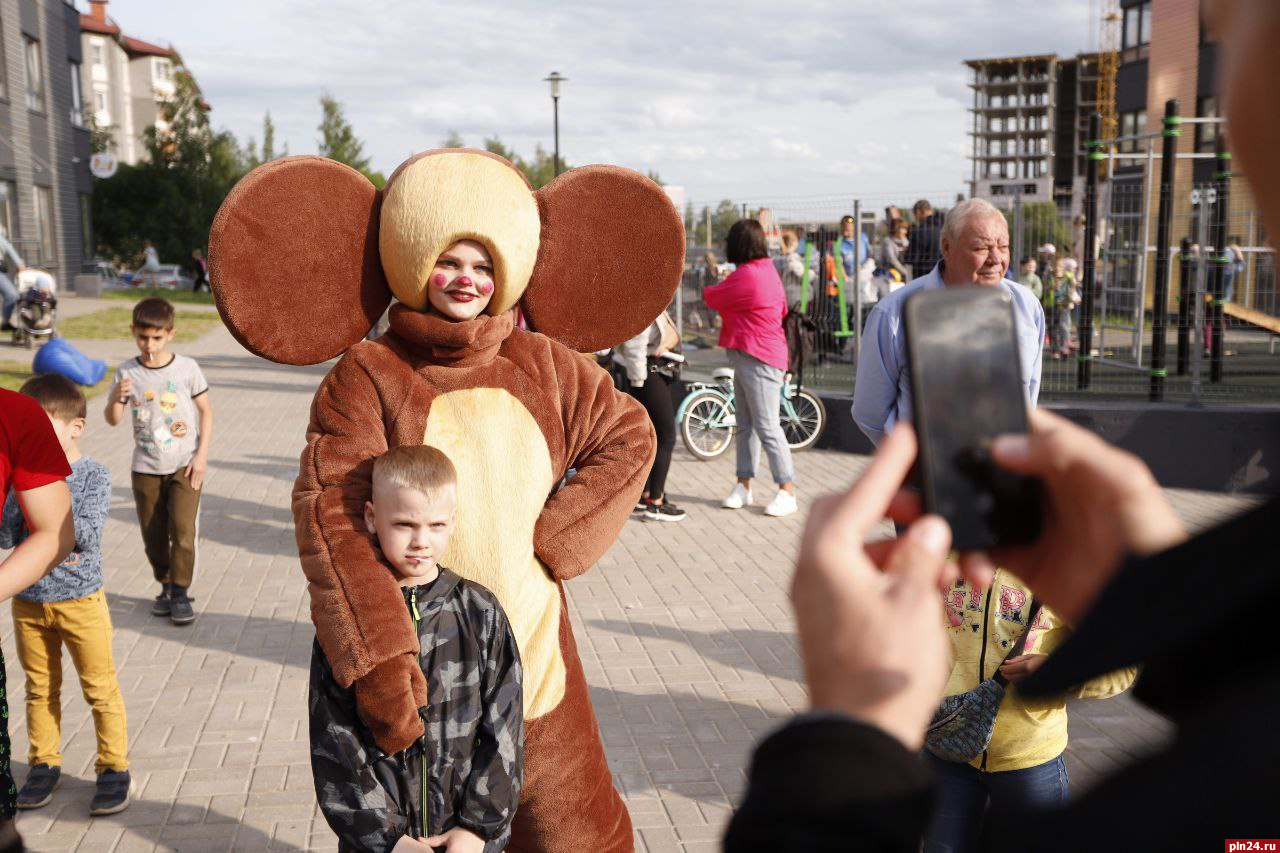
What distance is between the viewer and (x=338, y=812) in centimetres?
285

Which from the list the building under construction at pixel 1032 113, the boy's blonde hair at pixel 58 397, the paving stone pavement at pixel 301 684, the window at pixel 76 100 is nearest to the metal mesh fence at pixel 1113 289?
the paving stone pavement at pixel 301 684

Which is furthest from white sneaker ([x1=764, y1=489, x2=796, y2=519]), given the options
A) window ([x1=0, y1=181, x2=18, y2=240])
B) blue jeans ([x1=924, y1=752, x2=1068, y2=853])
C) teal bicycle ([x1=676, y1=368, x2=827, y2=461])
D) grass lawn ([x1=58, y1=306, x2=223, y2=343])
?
window ([x1=0, y1=181, x2=18, y2=240])

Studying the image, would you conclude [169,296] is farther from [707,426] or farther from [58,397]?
[58,397]

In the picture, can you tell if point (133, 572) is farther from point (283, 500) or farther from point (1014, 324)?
point (1014, 324)

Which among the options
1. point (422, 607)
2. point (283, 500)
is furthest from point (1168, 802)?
point (283, 500)

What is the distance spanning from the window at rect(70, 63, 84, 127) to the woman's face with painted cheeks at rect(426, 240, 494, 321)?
42.7 meters

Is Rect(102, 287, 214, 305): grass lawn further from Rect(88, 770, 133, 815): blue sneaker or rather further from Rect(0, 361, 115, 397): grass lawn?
Rect(88, 770, 133, 815): blue sneaker

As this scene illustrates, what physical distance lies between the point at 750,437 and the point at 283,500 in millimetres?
3823

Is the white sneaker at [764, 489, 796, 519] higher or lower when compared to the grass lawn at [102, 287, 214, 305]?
lower

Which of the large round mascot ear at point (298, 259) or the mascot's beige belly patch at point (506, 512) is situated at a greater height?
the large round mascot ear at point (298, 259)

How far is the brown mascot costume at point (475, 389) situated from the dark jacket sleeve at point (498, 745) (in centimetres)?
16

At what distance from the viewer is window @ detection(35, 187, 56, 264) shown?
118ft

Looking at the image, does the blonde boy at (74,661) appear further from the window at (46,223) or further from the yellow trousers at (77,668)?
the window at (46,223)

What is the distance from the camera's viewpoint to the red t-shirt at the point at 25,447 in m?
3.15
